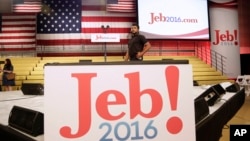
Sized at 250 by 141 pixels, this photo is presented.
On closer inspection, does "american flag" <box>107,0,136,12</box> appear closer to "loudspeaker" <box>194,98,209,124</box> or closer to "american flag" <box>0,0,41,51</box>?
"american flag" <box>0,0,41,51</box>

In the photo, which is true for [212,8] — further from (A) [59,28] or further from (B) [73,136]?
(B) [73,136]

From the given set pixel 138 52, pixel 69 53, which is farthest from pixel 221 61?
pixel 138 52

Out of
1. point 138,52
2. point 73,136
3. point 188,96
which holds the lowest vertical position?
point 73,136

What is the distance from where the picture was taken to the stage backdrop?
8555mm

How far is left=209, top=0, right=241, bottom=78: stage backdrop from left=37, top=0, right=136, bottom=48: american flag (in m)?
2.63

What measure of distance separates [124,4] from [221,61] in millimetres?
3597

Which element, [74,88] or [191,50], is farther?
[191,50]

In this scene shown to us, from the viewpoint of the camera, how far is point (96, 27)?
845 cm

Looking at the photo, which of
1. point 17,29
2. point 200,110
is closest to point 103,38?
point 17,29

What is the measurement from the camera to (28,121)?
3.82 feet

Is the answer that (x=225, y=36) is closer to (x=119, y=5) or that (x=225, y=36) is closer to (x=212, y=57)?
(x=212, y=57)

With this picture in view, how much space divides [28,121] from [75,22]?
7.48 meters

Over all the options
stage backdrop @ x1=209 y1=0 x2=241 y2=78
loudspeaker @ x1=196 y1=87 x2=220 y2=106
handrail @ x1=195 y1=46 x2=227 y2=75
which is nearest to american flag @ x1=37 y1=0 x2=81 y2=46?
handrail @ x1=195 y1=46 x2=227 y2=75

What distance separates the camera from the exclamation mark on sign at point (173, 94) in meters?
0.94
